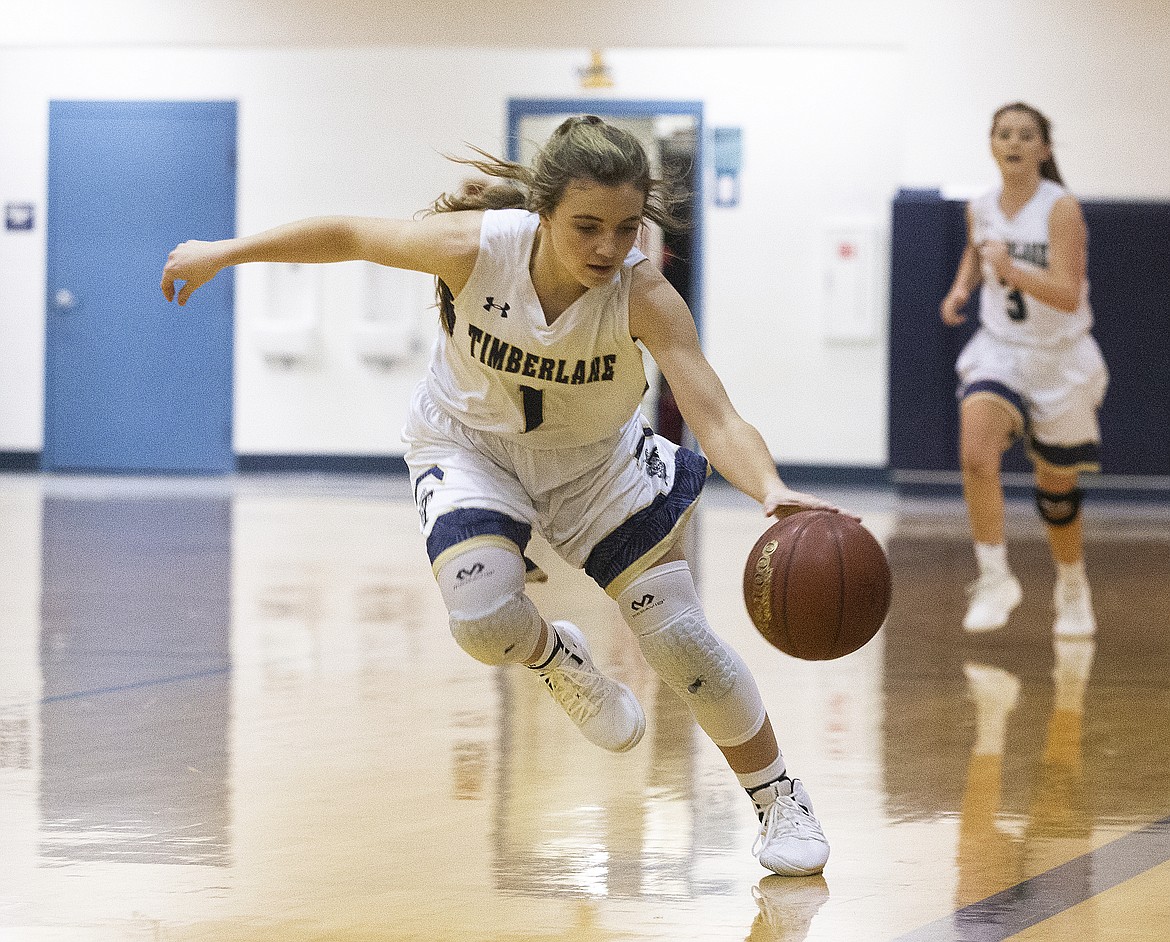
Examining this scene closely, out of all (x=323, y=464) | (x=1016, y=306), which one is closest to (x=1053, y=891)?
(x=1016, y=306)

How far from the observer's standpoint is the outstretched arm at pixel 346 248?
2779 mm

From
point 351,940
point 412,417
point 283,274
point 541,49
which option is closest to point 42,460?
point 283,274

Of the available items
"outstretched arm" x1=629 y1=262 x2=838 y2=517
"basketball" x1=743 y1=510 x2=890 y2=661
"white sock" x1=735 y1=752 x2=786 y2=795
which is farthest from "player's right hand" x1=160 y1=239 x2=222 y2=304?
A: "white sock" x1=735 y1=752 x2=786 y2=795

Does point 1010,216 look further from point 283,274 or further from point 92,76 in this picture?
point 92,76

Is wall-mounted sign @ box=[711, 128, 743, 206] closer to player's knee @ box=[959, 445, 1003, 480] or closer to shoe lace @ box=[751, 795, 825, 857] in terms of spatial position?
player's knee @ box=[959, 445, 1003, 480]

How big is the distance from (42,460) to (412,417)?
29.3 feet

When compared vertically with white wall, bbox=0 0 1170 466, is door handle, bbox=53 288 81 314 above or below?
below

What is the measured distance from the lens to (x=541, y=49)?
401 inches

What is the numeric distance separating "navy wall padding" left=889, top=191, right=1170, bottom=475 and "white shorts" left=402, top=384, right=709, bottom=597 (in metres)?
7.11

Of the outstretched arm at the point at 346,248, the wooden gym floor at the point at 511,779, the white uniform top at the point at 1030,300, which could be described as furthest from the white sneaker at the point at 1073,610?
the outstretched arm at the point at 346,248

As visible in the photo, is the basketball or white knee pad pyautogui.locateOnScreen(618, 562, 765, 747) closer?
the basketball

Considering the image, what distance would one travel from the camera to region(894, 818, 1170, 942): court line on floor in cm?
241

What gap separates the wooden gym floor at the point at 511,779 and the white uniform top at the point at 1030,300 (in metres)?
0.90

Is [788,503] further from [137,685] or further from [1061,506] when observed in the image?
[1061,506]
